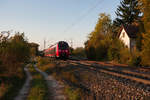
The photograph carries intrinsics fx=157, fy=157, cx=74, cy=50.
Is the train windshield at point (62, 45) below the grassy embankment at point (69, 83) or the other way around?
the other way around

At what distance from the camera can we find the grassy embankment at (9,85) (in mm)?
8353

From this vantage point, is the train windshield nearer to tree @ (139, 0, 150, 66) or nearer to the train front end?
the train front end

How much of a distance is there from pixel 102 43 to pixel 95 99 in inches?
1251

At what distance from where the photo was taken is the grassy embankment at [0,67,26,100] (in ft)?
27.4

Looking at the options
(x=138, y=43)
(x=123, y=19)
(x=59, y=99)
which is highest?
(x=123, y=19)

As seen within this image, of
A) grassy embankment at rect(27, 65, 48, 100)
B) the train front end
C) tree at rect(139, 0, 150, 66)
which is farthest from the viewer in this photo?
the train front end

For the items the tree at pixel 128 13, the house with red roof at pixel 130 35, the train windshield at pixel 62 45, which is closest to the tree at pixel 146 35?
the house with red roof at pixel 130 35

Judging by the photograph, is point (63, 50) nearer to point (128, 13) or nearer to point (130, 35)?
point (130, 35)

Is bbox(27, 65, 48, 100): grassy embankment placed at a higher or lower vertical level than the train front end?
lower

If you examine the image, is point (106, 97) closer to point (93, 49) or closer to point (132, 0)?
→ point (93, 49)

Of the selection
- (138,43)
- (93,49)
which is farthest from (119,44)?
(93,49)

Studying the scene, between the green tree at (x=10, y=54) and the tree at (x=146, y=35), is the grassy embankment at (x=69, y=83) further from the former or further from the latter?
the tree at (x=146, y=35)

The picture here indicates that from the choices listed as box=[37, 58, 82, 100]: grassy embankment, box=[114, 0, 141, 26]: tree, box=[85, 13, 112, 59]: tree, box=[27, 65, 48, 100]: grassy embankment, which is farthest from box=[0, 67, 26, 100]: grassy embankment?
box=[114, 0, 141, 26]: tree

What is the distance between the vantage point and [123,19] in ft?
165
